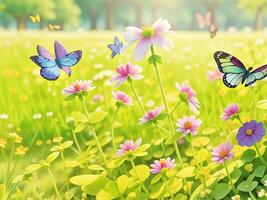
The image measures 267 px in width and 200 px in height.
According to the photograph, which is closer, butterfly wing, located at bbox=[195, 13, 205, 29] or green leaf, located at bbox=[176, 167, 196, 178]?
green leaf, located at bbox=[176, 167, 196, 178]

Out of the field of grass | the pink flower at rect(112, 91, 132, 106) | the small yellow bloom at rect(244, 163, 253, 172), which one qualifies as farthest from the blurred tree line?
the small yellow bloom at rect(244, 163, 253, 172)

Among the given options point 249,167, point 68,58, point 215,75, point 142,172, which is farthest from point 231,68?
point 215,75

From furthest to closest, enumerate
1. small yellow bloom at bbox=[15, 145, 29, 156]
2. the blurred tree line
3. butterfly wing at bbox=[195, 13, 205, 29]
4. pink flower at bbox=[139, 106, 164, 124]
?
the blurred tree line, butterfly wing at bbox=[195, 13, 205, 29], small yellow bloom at bbox=[15, 145, 29, 156], pink flower at bbox=[139, 106, 164, 124]

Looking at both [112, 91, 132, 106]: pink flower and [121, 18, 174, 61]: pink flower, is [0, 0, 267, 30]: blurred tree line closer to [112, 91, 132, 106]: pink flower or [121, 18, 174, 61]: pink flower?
[112, 91, 132, 106]: pink flower

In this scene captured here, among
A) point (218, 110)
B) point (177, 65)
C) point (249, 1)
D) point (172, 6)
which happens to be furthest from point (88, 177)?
point (172, 6)

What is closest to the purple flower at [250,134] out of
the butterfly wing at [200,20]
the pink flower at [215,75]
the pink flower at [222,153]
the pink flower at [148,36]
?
the pink flower at [222,153]

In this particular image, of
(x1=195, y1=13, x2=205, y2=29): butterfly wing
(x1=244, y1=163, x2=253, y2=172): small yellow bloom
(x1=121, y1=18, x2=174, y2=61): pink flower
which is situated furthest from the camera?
(x1=195, y1=13, x2=205, y2=29): butterfly wing

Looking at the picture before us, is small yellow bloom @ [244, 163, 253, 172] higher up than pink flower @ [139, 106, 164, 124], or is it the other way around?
pink flower @ [139, 106, 164, 124]
